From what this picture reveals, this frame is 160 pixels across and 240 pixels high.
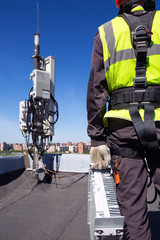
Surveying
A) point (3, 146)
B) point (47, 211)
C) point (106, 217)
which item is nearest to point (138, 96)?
point (106, 217)

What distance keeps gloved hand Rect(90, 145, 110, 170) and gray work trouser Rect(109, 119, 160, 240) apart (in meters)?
0.10

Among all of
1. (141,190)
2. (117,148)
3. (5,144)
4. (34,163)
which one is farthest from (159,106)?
(5,144)

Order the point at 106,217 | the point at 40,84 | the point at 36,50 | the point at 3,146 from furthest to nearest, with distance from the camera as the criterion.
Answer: the point at 3,146
the point at 36,50
the point at 40,84
the point at 106,217

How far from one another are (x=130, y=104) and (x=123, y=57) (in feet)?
0.95

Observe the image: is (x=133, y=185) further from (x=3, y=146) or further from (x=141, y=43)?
(x=3, y=146)

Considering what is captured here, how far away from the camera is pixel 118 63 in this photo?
3.83 feet

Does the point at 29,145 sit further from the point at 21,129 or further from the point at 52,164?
the point at 52,164

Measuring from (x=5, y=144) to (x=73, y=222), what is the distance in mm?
25771

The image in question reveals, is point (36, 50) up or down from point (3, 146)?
up

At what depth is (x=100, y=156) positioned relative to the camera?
1.25 metres

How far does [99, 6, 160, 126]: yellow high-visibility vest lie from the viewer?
112 centimetres

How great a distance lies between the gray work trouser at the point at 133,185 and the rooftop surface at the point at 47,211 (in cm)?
121

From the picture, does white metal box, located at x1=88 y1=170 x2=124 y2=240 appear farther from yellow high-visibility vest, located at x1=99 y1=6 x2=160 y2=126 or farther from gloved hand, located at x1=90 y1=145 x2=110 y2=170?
yellow high-visibility vest, located at x1=99 y1=6 x2=160 y2=126

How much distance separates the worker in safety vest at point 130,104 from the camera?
1.06m
